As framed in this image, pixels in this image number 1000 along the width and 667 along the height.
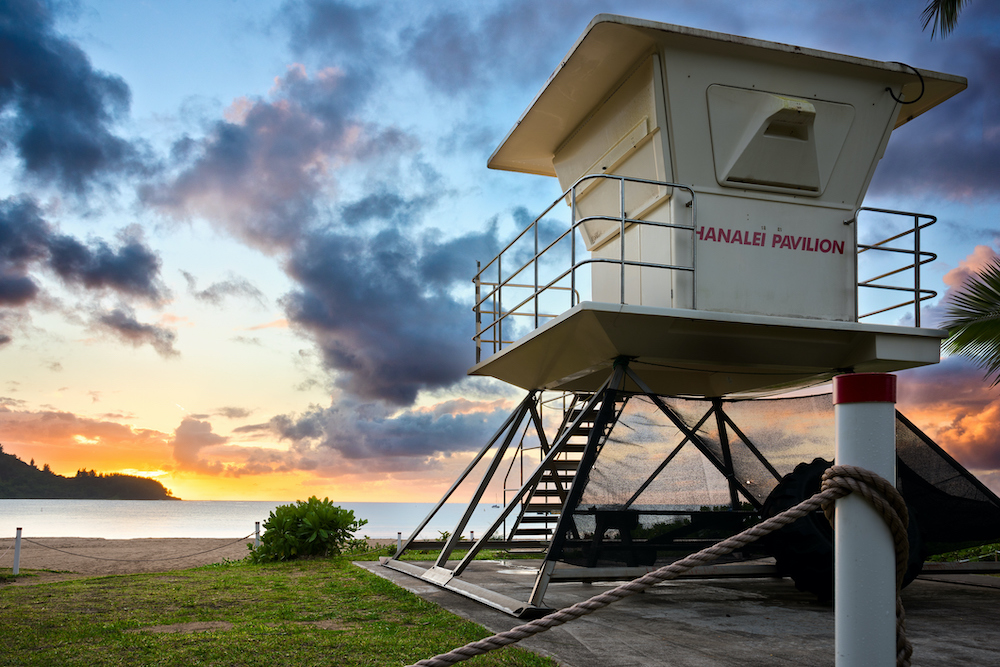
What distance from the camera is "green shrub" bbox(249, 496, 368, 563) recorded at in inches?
577

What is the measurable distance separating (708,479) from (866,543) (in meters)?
6.81

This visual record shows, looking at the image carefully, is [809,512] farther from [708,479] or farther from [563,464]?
[563,464]

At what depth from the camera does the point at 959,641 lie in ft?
21.1

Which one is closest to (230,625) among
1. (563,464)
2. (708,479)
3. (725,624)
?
(725,624)

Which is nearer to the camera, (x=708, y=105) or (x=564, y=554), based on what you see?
(x=564, y=554)

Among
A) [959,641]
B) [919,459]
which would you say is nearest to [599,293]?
[919,459]

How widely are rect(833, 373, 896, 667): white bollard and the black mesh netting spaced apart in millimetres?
5544

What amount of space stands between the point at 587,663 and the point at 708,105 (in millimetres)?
Answer: 5960

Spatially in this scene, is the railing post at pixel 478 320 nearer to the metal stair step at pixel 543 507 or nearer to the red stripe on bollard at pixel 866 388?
the metal stair step at pixel 543 507

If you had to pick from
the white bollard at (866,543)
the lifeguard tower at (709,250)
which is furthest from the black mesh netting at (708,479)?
the white bollard at (866,543)

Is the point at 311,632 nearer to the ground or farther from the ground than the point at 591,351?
nearer to the ground

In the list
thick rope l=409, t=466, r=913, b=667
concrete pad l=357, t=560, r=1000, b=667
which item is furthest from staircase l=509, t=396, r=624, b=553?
thick rope l=409, t=466, r=913, b=667

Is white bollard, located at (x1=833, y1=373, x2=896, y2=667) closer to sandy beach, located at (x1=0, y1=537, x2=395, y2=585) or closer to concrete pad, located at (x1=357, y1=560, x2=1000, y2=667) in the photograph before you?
concrete pad, located at (x1=357, y1=560, x2=1000, y2=667)

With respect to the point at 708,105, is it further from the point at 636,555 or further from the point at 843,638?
the point at 843,638
